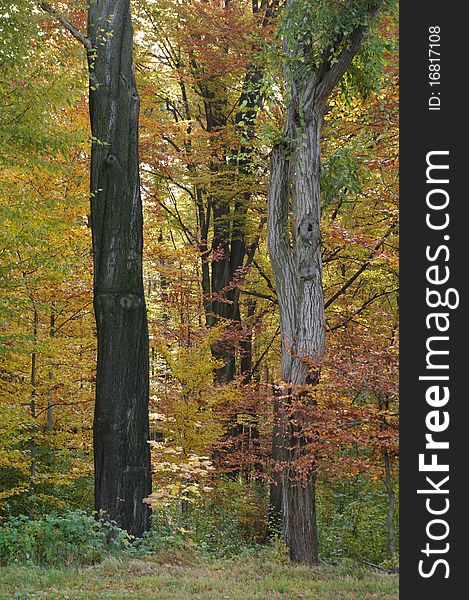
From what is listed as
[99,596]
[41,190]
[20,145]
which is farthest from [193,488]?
[41,190]

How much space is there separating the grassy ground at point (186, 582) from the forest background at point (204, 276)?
907 millimetres

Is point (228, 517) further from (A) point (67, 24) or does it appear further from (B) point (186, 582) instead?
(A) point (67, 24)

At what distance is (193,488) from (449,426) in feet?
14.3

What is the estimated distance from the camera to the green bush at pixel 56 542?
6.62m

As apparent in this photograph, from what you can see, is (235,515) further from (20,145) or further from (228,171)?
(20,145)

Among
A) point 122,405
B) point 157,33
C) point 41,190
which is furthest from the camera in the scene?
point 157,33

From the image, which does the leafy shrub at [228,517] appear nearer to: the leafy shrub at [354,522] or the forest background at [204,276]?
the forest background at [204,276]

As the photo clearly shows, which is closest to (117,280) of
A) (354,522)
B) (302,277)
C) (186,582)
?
(302,277)

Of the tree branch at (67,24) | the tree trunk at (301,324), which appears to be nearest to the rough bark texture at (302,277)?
the tree trunk at (301,324)

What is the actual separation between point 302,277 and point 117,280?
2417 millimetres

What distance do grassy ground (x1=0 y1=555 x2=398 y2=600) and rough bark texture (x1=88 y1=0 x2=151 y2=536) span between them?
4.81 ft

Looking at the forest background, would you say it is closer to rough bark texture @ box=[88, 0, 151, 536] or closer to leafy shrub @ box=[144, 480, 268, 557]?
leafy shrub @ box=[144, 480, 268, 557]

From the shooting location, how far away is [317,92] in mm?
9102

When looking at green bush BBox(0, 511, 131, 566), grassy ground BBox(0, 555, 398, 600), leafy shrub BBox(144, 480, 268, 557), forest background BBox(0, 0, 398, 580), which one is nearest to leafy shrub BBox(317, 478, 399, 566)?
forest background BBox(0, 0, 398, 580)
